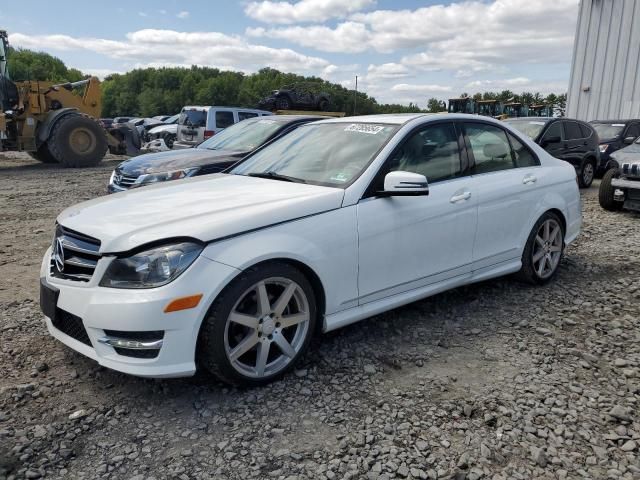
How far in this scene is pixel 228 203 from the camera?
3145 mm

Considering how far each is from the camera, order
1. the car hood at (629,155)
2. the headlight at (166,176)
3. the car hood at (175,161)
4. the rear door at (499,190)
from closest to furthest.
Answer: the rear door at (499,190) → the headlight at (166,176) → the car hood at (175,161) → the car hood at (629,155)

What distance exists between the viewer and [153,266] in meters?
2.69

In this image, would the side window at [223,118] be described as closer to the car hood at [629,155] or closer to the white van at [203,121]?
the white van at [203,121]

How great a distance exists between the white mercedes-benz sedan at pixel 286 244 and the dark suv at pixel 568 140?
21.9 feet

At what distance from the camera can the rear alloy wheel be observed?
1129 centimetres

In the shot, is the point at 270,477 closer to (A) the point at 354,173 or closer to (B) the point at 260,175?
(A) the point at 354,173

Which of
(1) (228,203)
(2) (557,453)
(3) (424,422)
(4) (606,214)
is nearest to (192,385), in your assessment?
(1) (228,203)

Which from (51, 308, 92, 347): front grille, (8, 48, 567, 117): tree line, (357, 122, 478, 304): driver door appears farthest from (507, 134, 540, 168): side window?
(8, 48, 567, 117): tree line

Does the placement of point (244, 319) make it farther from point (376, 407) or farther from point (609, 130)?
point (609, 130)

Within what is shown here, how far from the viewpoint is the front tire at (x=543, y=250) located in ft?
15.1

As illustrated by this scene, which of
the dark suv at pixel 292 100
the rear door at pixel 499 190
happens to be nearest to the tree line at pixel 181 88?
the dark suv at pixel 292 100

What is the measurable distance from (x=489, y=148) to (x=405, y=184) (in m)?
1.43

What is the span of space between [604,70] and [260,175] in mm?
17020

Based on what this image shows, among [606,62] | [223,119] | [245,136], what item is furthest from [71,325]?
[606,62]
